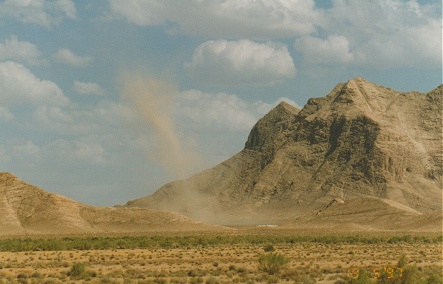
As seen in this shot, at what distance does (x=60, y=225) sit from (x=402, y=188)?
269 ft

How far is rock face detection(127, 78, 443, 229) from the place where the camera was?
16300 centimetres

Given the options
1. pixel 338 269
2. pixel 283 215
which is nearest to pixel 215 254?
pixel 338 269

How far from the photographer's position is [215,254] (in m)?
56.8

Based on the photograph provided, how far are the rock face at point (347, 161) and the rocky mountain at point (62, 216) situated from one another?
124ft

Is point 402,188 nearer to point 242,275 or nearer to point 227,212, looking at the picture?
point 227,212

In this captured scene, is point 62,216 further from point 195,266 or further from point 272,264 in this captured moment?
point 272,264

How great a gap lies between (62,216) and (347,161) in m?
81.9

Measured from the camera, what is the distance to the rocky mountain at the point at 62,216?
11038 centimetres

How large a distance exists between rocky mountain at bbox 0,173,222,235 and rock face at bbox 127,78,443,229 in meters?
37.9

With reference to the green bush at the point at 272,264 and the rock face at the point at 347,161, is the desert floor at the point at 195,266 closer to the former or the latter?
the green bush at the point at 272,264

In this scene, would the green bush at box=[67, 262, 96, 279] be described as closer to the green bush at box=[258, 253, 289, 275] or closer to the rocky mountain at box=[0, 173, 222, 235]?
the green bush at box=[258, 253, 289, 275]

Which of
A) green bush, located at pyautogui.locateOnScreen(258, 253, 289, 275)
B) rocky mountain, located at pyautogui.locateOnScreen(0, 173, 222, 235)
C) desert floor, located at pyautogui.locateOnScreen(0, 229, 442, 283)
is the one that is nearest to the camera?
desert floor, located at pyautogui.locateOnScreen(0, 229, 442, 283)

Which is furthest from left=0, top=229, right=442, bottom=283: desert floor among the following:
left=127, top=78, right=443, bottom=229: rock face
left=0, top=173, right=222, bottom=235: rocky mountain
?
left=127, top=78, right=443, bottom=229: rock face

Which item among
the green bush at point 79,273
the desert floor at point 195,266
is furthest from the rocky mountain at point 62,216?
the green bush at point 79,273
